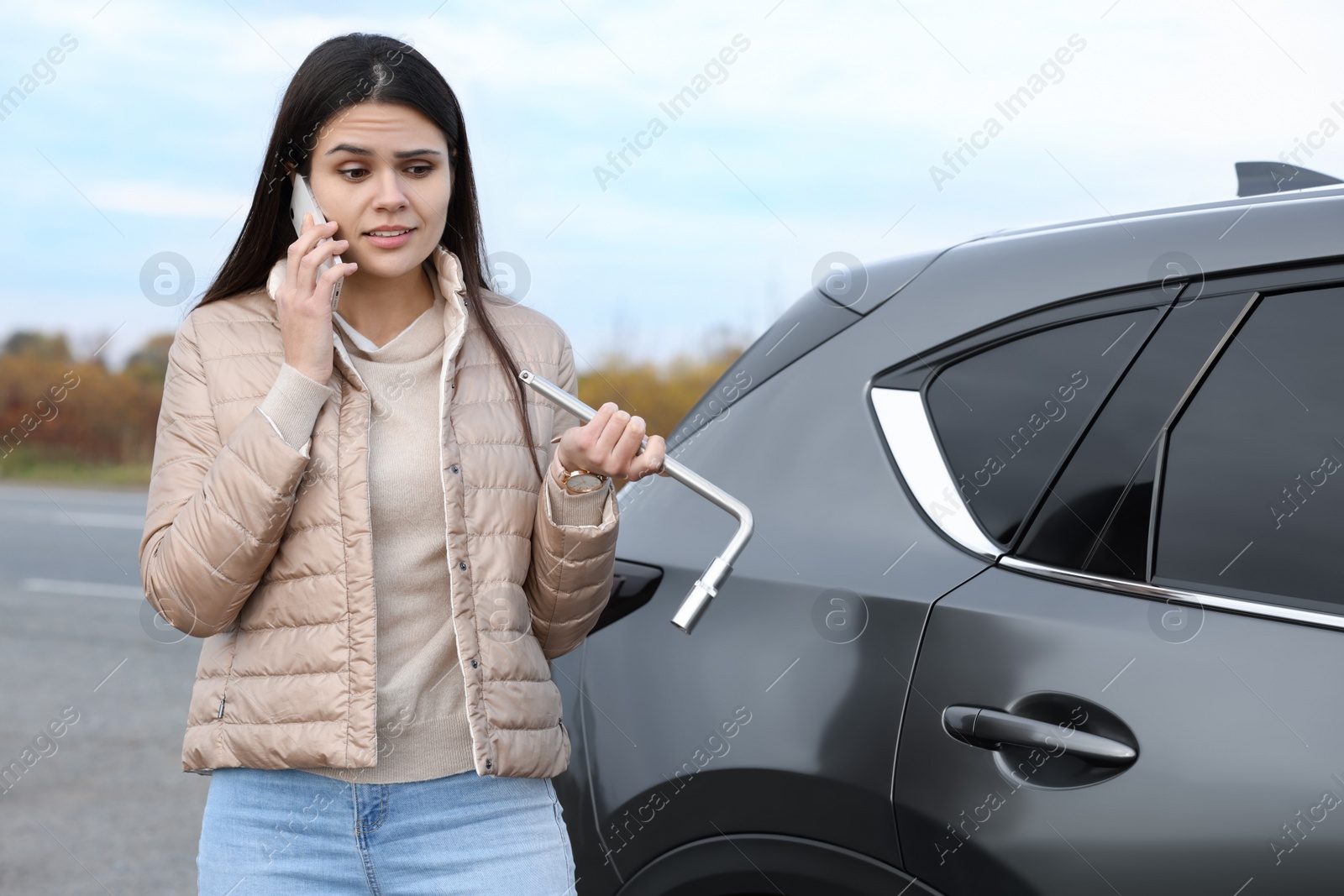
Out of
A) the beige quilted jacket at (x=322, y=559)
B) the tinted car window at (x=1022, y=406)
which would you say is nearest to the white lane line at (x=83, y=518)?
the beige quilted jacket at (x=322, y=559)

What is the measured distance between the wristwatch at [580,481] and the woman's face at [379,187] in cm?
37

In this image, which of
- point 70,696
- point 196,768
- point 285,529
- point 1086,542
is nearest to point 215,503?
point 285,529

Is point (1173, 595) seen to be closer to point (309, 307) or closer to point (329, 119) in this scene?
point (309, 307)

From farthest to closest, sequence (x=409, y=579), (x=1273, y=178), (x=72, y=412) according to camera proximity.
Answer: (x=72, y=412)
(x=1273, y=178)
(x=409, y=579)

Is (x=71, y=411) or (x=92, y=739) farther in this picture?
(x=71, y=411)

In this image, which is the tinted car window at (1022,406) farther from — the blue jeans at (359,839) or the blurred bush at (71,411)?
the blurred bush at (71,411)

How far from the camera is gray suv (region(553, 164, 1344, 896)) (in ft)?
4.61

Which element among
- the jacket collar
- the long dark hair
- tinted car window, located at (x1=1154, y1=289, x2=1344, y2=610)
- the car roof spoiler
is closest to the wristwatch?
the long dark hair

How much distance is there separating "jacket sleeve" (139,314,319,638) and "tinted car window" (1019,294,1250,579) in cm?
95

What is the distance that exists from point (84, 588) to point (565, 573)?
7.61 metres

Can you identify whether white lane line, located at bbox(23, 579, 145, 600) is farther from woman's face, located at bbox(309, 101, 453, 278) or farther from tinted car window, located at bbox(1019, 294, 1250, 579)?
tinted car window, located at bbox(1019, 294, 1250, 579)

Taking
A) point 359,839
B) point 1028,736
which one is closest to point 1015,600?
point 1028,736

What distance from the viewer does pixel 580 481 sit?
1583 millimetres

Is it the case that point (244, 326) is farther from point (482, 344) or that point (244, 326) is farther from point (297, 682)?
point (297, 682)
